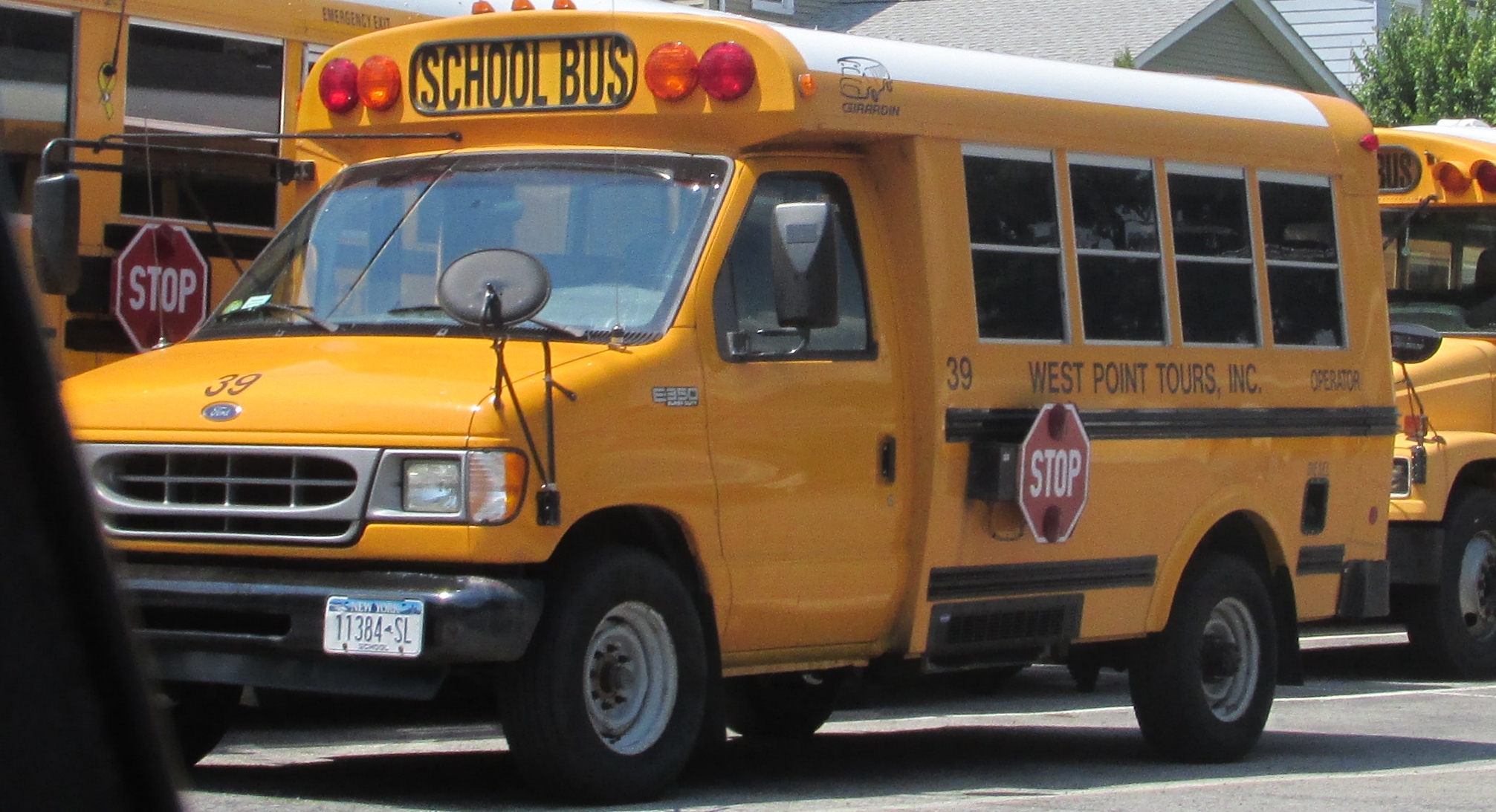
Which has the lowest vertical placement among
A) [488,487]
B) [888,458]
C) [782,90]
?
[488,487]

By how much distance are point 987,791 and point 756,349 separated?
1.72 metres

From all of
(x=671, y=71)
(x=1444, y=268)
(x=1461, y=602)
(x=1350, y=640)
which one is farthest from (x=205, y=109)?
(x=1350, y=640)

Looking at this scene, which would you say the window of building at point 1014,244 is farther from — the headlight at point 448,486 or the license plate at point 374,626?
the license plate at point 374,626

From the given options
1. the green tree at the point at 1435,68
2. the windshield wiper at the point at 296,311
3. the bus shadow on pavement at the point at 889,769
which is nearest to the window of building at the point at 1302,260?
the bus shadow on pavement at the point at 889,769

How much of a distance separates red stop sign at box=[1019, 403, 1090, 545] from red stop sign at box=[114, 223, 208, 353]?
353 centimetres

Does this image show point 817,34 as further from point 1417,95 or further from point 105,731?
point 1417,95

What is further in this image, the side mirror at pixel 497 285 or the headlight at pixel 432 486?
the side mirror at pixel 497 285

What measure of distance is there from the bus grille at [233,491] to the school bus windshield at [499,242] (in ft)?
2.26

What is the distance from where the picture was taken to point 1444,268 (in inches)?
545

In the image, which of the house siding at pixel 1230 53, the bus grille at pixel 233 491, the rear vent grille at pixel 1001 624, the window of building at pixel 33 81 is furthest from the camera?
the house siding at pixel 1230 53

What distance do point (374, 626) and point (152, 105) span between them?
158 inches

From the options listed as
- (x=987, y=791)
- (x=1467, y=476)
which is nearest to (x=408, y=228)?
(x=987, y=791)

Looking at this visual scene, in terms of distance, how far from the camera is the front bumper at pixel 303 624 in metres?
5.99

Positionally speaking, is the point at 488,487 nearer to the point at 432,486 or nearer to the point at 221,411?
the point at 432,486
